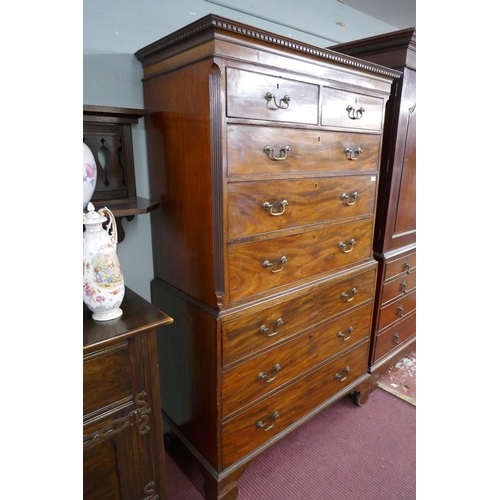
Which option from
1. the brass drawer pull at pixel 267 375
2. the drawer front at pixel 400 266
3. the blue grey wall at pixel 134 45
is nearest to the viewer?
the blue grey wall at pixel 134 45

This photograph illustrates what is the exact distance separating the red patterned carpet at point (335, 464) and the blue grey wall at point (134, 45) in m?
0.95

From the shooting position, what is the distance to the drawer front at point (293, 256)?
1.31m

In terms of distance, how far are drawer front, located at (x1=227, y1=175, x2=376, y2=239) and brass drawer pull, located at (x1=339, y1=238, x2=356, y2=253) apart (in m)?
0.13

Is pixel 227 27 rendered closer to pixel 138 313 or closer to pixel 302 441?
pixel 138 313

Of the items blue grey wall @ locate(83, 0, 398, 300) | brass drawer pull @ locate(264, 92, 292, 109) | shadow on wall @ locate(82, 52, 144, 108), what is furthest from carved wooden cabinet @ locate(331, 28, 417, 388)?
shadow on wall @ locate(82, 52, 144, 108)

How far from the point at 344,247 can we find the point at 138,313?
3.26 feet

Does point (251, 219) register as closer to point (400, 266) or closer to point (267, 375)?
point (267, 375)

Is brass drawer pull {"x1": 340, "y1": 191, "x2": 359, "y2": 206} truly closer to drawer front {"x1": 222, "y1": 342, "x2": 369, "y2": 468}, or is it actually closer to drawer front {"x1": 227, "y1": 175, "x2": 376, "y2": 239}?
drawer front {"x1": 227, "y1": 175, "x2": 376, "y2": 239}

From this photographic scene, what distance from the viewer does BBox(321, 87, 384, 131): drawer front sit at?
1.42 metres

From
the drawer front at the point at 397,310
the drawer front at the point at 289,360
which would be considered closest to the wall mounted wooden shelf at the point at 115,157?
the drawer front at the point at 289,360

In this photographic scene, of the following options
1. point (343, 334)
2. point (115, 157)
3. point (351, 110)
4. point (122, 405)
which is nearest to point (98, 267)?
point (122, 405)

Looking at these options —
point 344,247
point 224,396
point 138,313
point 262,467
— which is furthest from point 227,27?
point 262,467

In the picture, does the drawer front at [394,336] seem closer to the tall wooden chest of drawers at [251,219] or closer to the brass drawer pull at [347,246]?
the tall wooden chest of drawers at [251,219]

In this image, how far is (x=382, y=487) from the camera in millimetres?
1605
